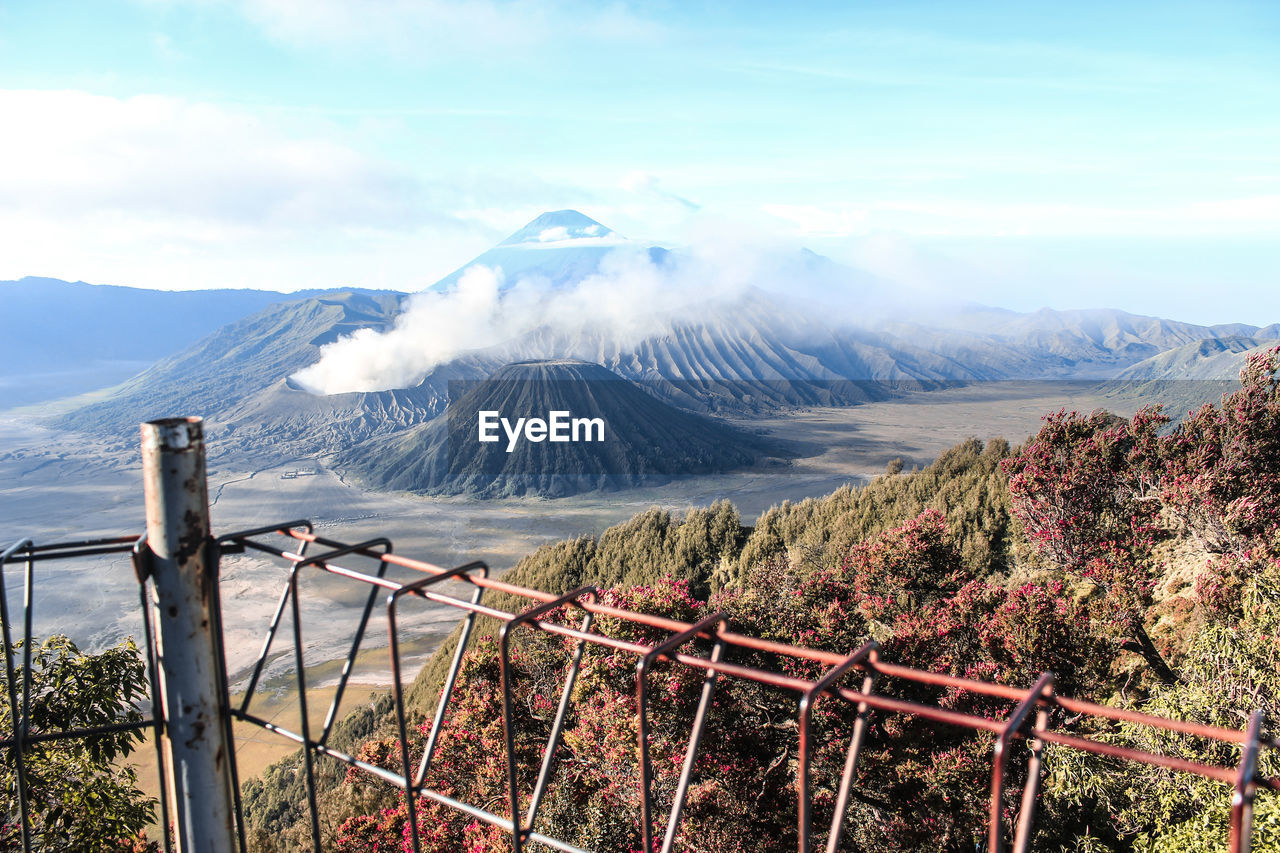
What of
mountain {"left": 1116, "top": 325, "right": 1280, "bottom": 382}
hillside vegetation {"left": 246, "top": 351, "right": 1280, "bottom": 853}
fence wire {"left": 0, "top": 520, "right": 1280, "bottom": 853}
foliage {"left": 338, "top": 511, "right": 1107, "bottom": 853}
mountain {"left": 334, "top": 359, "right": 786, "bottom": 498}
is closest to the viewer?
fence wire {"left": 0, "top": 520, "right": 1280, "bottom": 853}

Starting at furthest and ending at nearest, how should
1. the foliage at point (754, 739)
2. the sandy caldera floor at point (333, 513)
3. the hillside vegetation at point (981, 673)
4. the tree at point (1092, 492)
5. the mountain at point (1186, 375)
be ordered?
1. the mountain at point (1186, 375)
2. the sandy caldera floor at point (333, 513)
3. the tree at point (1092, 492)
4. the foliage at point (754, 739)
5. the hillside vegetation at point (981, 673)

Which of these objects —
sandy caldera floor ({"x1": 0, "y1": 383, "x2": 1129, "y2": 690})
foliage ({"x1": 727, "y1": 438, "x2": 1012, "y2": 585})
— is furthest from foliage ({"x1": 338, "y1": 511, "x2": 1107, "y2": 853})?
sandy caldera floor ({"x1": 0, "y1": 383, "x2": 1129, "y2": 690})

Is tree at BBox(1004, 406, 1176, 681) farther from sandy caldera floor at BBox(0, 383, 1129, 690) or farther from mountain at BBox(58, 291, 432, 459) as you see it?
mountain at BBox(58, 291, 432, 459)

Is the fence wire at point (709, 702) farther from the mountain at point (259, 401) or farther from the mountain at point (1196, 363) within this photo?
the mountain at point (1196, 363)

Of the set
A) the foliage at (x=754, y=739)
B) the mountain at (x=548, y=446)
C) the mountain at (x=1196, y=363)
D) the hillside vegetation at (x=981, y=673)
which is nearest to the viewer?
the hillside vegetation at (x=981, y=673)

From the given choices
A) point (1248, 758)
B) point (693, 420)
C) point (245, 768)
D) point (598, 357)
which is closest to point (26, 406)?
point (598, 357)

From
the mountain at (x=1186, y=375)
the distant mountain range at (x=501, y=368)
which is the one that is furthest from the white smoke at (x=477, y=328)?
the mountain at (x=1186, y=375)
